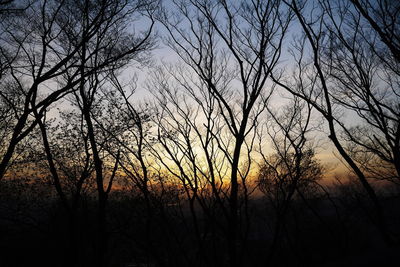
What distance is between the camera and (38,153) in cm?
1287

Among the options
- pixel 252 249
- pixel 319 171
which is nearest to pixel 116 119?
pixel 319 171

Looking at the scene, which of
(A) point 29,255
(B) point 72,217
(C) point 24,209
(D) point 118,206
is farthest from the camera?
(A) point 29,255

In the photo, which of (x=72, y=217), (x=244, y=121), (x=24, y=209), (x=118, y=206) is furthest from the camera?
(x=118, y=206)

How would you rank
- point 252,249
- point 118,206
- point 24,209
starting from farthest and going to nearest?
point 252,249
point 118,206
point 24,209

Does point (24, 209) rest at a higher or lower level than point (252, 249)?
higher

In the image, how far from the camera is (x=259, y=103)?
10180 mm

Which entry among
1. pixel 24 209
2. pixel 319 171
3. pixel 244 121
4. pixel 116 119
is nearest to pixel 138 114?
pixel 116 119

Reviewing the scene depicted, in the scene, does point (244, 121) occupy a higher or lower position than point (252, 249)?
higher

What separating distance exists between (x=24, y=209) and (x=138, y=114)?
6624 millimetres

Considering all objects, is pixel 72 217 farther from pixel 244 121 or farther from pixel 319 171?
pixel 319 171

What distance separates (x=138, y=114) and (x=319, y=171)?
582 inches

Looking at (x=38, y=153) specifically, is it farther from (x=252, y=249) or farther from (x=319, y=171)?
(x=252, y=249)

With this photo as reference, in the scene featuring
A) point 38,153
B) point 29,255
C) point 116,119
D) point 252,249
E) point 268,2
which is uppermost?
point 268,2

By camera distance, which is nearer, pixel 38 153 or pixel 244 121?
pixel 244 121
